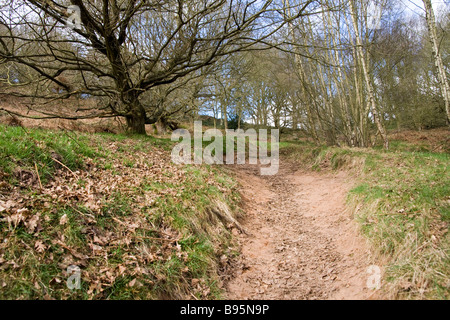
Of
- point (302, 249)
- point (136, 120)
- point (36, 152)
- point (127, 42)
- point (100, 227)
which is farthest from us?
point (136, 120)

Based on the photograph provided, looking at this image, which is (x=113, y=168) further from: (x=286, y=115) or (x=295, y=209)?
(x=286, y=115)

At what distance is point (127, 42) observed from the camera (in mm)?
8203

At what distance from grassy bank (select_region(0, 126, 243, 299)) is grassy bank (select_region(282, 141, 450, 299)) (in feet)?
6.59

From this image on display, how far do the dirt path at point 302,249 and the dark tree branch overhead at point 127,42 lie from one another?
385cm

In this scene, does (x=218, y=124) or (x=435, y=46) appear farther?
(x=218, y=124)

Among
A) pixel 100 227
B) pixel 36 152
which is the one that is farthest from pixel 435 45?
pixel 36 152

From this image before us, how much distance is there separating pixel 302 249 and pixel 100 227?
9.56ft

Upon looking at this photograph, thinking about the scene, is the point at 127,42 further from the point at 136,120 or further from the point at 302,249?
the point at 302,249

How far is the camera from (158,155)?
278 inches

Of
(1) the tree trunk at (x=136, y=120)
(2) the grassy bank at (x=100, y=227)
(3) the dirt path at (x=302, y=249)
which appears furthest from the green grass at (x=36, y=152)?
(1) the tree trunk at (x=136, y=120)

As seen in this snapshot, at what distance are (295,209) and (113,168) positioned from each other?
12.7ft

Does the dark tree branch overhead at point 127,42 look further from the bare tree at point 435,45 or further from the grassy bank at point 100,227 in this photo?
the bare tree at point 435,45
